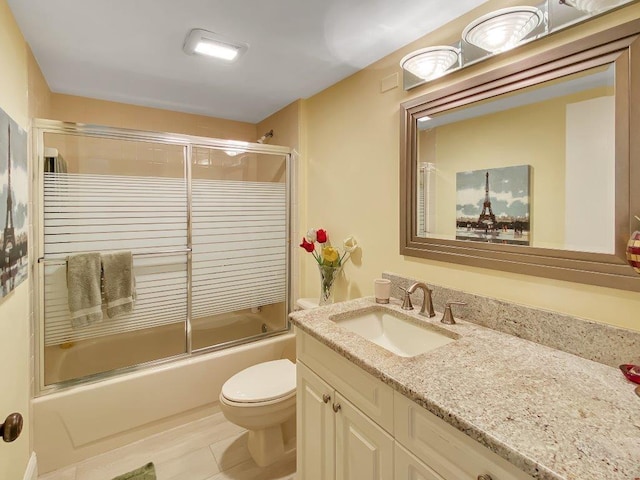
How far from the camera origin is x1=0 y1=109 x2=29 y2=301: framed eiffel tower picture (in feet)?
3.82

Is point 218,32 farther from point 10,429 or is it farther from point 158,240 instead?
point 10,429

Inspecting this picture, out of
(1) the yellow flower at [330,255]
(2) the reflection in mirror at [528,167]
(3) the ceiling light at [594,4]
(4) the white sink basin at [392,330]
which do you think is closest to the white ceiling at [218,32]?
(3) the ceiling light at [594,4]

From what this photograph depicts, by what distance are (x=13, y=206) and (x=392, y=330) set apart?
1.73 metres

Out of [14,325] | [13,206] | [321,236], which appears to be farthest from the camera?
[321,236]

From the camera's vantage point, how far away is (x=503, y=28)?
121cm

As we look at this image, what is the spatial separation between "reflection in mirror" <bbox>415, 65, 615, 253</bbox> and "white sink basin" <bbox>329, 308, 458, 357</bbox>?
451 mm

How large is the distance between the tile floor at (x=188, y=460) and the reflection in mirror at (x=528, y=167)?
1.57m

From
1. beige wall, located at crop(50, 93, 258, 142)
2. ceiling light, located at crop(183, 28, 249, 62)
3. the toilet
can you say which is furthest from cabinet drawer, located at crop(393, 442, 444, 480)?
beige wall, located at crop(50, 93, 258, 142)

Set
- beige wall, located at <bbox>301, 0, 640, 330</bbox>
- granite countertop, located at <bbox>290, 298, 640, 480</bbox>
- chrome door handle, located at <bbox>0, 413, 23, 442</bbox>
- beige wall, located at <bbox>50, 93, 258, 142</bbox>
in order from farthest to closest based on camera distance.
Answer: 1. beige wall, located at <bbox>50, 93, 258, 142</bbox>
2. beige wall, located at <bbox>301, 0, 640, 330</bbox>
3. chrome door handle, located at <bbox>0, 413, 23, 442</bbox>
4. granite countertop, located at <bbox>290, 298, 640, 480</bbox>

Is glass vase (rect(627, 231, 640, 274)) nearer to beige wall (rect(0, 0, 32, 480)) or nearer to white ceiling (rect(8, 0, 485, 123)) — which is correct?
white ceiling (rect(8, 0, 485, 123))

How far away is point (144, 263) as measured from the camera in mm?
2094

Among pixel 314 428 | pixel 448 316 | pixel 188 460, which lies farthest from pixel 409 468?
pixel 188 460

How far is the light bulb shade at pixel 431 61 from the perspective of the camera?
1.42 metres

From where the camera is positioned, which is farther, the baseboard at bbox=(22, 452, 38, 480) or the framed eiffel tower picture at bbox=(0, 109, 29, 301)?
the baseboard at bbox=(22, 452, 38, 480)
